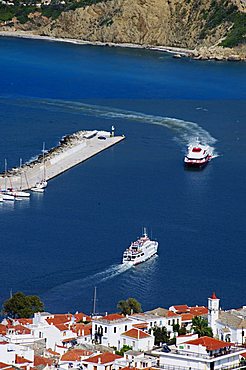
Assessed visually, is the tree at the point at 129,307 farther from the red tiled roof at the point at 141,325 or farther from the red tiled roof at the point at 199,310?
the red tiled roof at the point at 141,325

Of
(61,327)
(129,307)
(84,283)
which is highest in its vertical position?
(61,327)

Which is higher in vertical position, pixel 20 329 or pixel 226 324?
pixel 226 324

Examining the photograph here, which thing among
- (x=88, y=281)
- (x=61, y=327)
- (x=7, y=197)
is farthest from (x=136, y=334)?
(x=7, y=197)

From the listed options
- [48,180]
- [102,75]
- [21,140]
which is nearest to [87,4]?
[102,75]

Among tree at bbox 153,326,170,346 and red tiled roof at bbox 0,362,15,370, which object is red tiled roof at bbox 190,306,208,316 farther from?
red tiled roof at bbox 0,362,15,370

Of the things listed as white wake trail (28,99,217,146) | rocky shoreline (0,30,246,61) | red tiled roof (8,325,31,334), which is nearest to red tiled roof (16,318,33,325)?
red tiled roof (8,325,31,334)

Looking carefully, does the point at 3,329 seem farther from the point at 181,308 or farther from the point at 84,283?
the point at 84,283

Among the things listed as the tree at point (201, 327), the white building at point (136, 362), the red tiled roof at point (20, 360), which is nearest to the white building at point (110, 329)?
the tree at point (201, 327)
